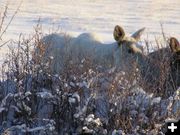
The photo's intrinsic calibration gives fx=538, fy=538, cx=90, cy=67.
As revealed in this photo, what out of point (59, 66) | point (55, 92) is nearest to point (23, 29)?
point (59, 66)

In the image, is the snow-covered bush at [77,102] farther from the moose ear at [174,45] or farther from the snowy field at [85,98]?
the moose ear at [174,45]

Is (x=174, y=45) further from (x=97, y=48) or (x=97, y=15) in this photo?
(x=97, y=15)

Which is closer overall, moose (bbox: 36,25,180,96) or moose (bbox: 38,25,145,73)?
moose (bbox: 36,25,180,96)

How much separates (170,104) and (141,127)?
0.39 m

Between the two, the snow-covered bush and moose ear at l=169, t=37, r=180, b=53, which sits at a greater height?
moose ear at l=169, t=37, r=180, b=53

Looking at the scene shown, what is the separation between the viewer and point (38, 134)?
19.2 feet

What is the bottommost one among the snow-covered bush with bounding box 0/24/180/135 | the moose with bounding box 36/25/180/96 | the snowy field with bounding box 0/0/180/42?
the snow-covered bush with bounding box 0/24/180/135

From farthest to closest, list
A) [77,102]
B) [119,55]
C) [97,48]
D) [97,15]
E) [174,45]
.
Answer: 1. [97,15]
2. [97,48]
3. [119,55]
4. [174,45]
5. [77,102]

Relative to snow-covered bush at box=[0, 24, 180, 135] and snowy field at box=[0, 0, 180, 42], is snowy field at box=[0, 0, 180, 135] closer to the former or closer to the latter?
snow-covered bush at box=[0, 24, 180, 135]

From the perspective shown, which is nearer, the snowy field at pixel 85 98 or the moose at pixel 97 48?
the snowy field at pixel 85 98

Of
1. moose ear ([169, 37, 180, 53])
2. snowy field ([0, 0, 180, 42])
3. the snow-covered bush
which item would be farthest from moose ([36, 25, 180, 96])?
snowy field ([0, 0, 180, 42])

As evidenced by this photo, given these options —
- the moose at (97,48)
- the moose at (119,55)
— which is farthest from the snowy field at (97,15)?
the moose at (119,55)

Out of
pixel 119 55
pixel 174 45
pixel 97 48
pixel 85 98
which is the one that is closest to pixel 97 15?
pixel 97 48

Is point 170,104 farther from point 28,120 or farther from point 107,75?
point 28,120
